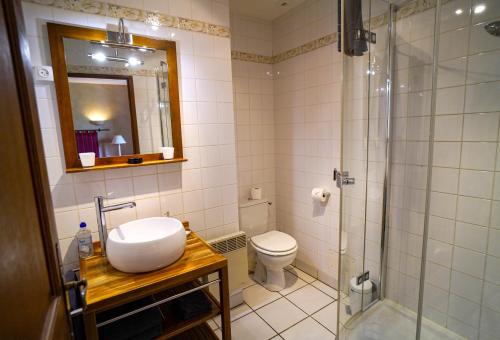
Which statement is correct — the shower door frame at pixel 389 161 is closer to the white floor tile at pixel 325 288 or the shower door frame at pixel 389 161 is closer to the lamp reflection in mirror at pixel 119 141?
the white floor tile at pixel 325 288

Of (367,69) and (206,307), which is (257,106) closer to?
(367,69)

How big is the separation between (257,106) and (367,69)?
1.24m

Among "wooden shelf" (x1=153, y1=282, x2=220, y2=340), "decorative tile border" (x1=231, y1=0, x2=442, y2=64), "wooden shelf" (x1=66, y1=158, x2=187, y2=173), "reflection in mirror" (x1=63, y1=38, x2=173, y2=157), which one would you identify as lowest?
"wooden shelf" (x1=153, y1=282, x2=220, y2=340)

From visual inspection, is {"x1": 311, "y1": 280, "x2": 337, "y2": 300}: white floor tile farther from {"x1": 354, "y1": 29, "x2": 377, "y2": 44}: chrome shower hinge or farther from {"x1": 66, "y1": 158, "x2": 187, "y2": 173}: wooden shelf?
{"x1": 354, "y1": 29, "x2": 377, "y2": 44}: chrome shower hinge

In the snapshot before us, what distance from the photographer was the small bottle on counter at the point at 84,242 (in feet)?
5.08

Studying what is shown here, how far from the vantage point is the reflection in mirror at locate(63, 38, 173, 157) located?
5.13ft

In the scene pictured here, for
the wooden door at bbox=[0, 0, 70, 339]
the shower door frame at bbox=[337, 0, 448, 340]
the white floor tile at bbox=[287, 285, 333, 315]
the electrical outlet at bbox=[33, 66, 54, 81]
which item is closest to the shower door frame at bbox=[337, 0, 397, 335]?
the shower door frame at bbox=[337, 0, 448, 340]

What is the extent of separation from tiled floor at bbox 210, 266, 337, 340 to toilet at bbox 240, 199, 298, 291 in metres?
0.11

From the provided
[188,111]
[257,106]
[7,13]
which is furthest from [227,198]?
[7,13]

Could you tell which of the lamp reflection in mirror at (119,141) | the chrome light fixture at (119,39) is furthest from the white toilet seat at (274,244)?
the chrome light fixture at (119,39)

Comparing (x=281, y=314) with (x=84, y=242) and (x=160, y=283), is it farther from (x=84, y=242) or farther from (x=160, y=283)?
(x=84, y=242)

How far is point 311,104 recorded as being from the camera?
2.47 meters

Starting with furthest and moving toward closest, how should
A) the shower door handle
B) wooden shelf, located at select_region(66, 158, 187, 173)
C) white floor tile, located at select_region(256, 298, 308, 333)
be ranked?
white floor tile, located at select_region(256, 298, 308, 333) < the shower door handle < wooden shelf, located at select_region(66, 158, 187, 173)

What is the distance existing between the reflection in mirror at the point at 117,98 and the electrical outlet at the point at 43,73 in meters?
0.09
